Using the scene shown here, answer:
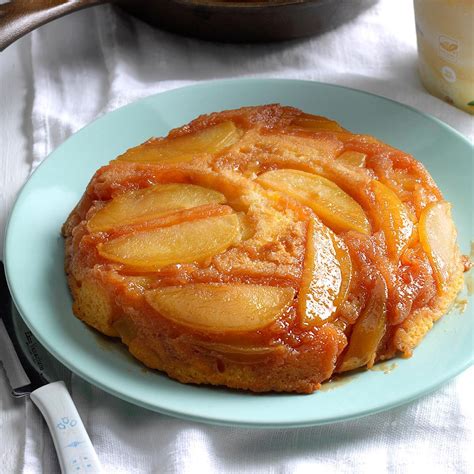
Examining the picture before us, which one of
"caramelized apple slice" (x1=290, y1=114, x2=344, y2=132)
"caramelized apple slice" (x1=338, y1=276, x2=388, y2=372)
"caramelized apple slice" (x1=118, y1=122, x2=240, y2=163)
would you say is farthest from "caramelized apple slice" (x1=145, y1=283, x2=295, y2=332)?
"caramelized apple slice" (x1=290, y1=114, x2=344, y2=132)

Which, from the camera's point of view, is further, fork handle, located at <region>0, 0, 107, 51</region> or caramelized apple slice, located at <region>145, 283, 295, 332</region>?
fork handle, located at <region>0, 0, 107, 51</region>

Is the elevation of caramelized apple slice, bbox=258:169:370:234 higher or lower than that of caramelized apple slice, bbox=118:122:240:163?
lower

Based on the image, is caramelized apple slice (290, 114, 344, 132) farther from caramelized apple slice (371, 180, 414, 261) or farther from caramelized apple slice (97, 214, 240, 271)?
caramelized apple slice (97, 214, 240, 271)

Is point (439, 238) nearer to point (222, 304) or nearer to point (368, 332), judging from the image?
point (368, 332)

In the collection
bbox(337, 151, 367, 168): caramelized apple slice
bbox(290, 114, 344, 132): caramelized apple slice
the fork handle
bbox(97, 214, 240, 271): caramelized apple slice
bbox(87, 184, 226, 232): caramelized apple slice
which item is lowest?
bbox(337, 151, 367, 168): caramelized apple slice

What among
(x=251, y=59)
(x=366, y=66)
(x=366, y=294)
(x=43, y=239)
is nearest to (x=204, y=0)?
(x=251, y=59)

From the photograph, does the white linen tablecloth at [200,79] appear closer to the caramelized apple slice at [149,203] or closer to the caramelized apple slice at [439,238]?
the caramelized apple slice at [439,238]

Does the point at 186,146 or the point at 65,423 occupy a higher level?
the point at 186,146

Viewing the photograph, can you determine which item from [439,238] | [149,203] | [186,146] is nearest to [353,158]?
[439,238]
